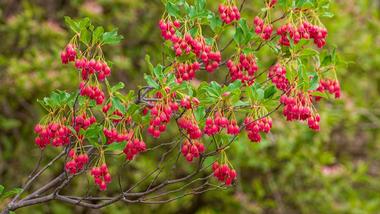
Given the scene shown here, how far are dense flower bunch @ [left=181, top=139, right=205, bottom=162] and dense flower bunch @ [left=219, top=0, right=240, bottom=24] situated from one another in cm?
52

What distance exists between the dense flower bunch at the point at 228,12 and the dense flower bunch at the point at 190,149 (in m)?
0.52

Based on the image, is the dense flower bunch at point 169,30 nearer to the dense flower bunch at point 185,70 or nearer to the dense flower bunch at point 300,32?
the dense flower bunch at point 185,70

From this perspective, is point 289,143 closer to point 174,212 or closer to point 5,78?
point 174,212

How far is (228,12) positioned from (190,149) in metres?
0.58

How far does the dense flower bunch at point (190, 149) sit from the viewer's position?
8.79 ft

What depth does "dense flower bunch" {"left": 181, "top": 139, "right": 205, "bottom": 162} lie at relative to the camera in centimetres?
268

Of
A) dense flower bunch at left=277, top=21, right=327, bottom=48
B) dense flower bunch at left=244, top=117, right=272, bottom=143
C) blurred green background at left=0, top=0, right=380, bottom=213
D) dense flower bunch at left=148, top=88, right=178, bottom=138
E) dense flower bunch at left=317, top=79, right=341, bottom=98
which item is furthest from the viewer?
blurred green background at left=0, top=0, right=380, bottom=213

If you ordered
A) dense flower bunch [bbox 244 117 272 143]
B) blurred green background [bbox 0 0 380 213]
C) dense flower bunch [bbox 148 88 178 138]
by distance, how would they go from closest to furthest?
dense flower bunch [bbox 148 88 178 138], dense flower bunch [bbox 244 117 272 143], blurred green background [bbox 0 0 380 213]

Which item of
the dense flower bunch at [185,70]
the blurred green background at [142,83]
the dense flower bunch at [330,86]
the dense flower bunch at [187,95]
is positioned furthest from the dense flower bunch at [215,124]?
the blurred green background at [142,83]

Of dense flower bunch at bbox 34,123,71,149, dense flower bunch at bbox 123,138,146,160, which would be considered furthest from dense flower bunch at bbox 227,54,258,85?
dense flower bunch at bbox 34,123,71,149

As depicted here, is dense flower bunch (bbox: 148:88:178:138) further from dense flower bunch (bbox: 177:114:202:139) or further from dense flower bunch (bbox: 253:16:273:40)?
dense flower bunch (bbox: 253:16:273:40)

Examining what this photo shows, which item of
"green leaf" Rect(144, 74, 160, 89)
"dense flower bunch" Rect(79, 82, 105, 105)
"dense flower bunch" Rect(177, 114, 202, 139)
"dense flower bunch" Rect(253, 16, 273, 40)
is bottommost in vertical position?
"dense flower bunch" Rect(177, 114, 202, 139)

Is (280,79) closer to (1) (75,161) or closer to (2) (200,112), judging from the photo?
(2) (200,112)

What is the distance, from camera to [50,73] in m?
5.06
